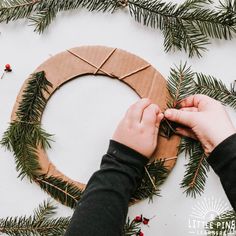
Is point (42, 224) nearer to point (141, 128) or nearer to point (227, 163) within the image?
point (141, 128)

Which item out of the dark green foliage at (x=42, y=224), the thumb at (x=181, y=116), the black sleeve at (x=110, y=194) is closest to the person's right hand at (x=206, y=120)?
the thumb at (x=181, y=116)

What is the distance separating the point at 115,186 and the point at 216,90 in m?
0.27

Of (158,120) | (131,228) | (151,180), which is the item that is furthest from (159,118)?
(131,228)

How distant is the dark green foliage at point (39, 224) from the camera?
0.75 metres

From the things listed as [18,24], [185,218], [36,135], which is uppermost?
[18,24]

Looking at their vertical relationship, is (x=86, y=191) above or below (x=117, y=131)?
below

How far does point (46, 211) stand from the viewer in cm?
77

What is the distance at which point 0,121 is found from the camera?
0.80m

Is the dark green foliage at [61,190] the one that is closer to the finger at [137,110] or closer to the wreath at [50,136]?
the wreath at [50,136]

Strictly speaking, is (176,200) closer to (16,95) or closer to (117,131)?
(117,131)

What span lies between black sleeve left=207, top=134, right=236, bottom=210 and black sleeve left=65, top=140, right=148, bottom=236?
13cm

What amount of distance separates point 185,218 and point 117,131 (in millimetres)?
222

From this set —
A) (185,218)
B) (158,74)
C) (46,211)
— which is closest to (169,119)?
(158,74)

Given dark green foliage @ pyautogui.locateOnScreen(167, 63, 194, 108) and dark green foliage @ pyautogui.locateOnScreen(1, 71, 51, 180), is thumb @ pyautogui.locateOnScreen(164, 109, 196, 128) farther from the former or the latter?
dark green foliage @ pyautogui.locateOnScreen(1, 71, 51, 180)
